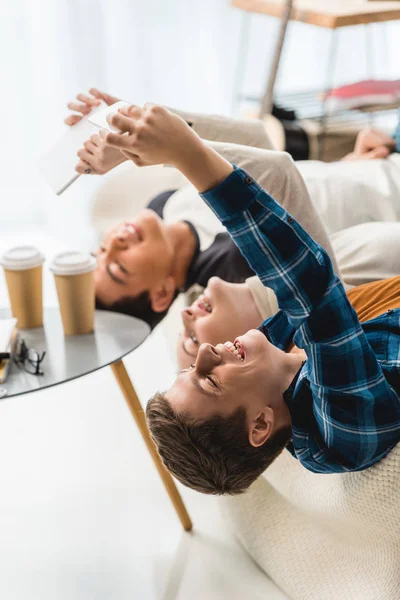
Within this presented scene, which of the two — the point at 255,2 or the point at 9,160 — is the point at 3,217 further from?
the point at 255,2

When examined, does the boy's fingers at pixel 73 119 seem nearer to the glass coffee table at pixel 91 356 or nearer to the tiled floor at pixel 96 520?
the glass coffee table at pixel 91 356

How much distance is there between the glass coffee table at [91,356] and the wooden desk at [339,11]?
123 cm

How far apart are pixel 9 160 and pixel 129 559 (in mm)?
2163

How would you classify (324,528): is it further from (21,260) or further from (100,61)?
(100,61)

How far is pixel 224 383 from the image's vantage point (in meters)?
1.21

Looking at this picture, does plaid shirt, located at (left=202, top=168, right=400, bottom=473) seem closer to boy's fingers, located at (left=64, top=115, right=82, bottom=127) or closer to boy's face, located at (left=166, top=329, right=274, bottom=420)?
boy's face, located at (left=166, top=329, right=274, bottom=420)

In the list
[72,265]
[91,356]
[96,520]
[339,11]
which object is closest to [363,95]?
[339,11]

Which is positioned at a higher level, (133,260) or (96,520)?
(133,260)

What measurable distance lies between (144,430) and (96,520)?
256 mm

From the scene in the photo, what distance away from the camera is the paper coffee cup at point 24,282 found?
1600 mm

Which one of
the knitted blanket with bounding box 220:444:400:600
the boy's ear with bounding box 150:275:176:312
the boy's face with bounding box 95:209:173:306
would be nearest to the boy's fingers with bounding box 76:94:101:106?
the boy's face with bounding box 95:209:173:306

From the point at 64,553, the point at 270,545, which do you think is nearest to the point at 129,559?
the point at 64,553

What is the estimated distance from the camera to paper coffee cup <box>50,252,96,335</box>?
1.59 meters

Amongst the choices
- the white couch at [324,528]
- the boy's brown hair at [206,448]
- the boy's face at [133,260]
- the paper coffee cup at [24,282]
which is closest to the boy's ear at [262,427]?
the boy's brown hair at [206,448]
